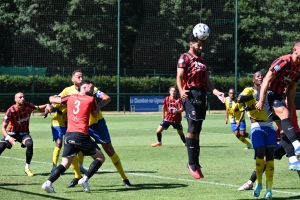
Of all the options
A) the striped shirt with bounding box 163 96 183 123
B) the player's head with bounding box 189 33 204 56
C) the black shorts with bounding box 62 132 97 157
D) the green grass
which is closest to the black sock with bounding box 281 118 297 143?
the green grass

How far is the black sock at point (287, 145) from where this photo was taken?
36.0 ft

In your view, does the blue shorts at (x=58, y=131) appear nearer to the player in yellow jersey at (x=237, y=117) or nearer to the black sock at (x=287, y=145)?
the black sock at (x=287, y=145)

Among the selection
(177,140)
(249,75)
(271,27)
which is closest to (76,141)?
(177,140)

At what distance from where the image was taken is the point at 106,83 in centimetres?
4697

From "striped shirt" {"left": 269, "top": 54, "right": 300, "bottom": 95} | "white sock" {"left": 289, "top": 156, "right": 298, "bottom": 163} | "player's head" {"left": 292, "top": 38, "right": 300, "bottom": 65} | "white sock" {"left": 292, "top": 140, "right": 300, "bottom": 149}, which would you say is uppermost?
"player's head" {"left": 292, "top": 38, "right": 300, "bottom": 65}

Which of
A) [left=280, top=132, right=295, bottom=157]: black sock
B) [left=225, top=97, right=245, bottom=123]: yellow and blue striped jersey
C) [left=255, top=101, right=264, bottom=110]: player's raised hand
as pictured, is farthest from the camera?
[left=225, top=97, right=245, bottom=123]: yellow and blue striped jersey

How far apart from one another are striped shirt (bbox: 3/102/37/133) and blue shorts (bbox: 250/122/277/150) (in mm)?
5979

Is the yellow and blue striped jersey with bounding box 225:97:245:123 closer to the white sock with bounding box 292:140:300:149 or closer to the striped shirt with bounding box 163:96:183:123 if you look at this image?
the striped shirt with bounding box 163:96:183:123

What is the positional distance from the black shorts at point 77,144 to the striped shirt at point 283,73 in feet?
10.6

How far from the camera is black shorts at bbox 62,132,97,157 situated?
11414 mm

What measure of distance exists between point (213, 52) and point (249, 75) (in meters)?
4.53

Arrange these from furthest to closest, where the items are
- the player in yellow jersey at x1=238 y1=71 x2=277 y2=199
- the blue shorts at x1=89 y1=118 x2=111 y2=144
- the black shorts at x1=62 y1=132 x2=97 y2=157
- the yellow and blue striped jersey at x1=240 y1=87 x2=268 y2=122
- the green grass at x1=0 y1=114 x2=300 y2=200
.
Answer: the blue shorts at x1=89 y1=118 x2=111 y2=144 → the green grass at x1=0 y1=114 x2=300 y2=200 → the black shorts at x1=62 y1=132 x2=97 y2=157 → the yellow and blue striped jersey at x1=240 y1=87 x2=268 y2=122 → the player in yellow jersey at x1=238 y1=71 x2=277 y2=199

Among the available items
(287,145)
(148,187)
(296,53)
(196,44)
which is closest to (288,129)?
(287,145)

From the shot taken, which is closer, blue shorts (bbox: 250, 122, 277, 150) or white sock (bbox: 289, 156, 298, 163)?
white sock (bbox: 289, 156, 298, 163)
